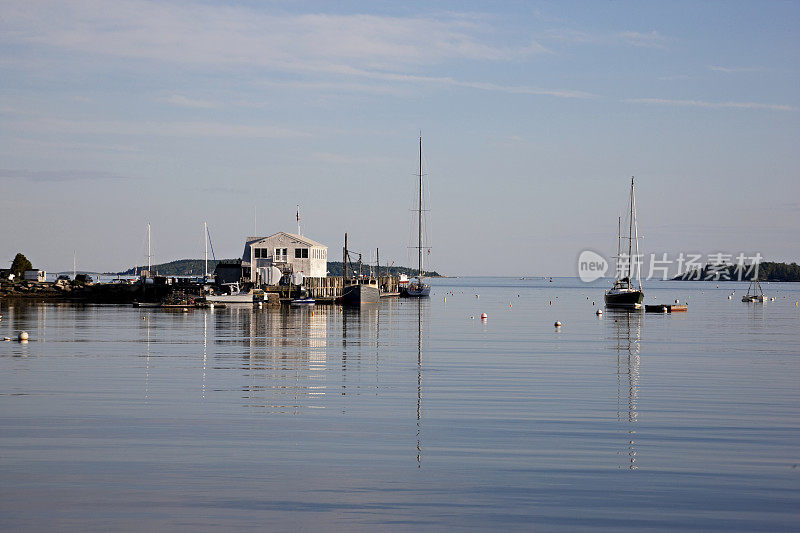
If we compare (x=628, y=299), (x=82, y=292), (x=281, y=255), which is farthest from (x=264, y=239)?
(x=628, y=299)

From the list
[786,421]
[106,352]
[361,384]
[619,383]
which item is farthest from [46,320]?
[786,421]

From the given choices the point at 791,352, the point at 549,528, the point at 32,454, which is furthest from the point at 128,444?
the point at 791,352

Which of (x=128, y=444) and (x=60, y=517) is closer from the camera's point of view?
(x=60, y=517)

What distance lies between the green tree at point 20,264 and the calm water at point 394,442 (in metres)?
123

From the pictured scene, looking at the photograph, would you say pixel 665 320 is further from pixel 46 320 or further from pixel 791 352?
pixel 46 320

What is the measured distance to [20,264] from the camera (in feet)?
504

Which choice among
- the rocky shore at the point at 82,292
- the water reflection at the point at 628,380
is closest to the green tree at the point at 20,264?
the rocky shore at the point at 82,292

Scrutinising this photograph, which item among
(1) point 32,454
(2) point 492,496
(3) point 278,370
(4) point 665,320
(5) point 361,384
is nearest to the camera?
(2) point 492,496

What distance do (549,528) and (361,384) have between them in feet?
54.9

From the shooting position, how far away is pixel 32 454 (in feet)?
54.6

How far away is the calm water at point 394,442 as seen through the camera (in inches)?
505

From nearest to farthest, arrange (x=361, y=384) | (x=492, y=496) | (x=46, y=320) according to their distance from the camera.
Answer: (x=492, y=496), (x=361, y=384), (x=46, y=320)

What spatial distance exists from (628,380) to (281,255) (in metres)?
96.8

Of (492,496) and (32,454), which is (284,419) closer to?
(32,454)
